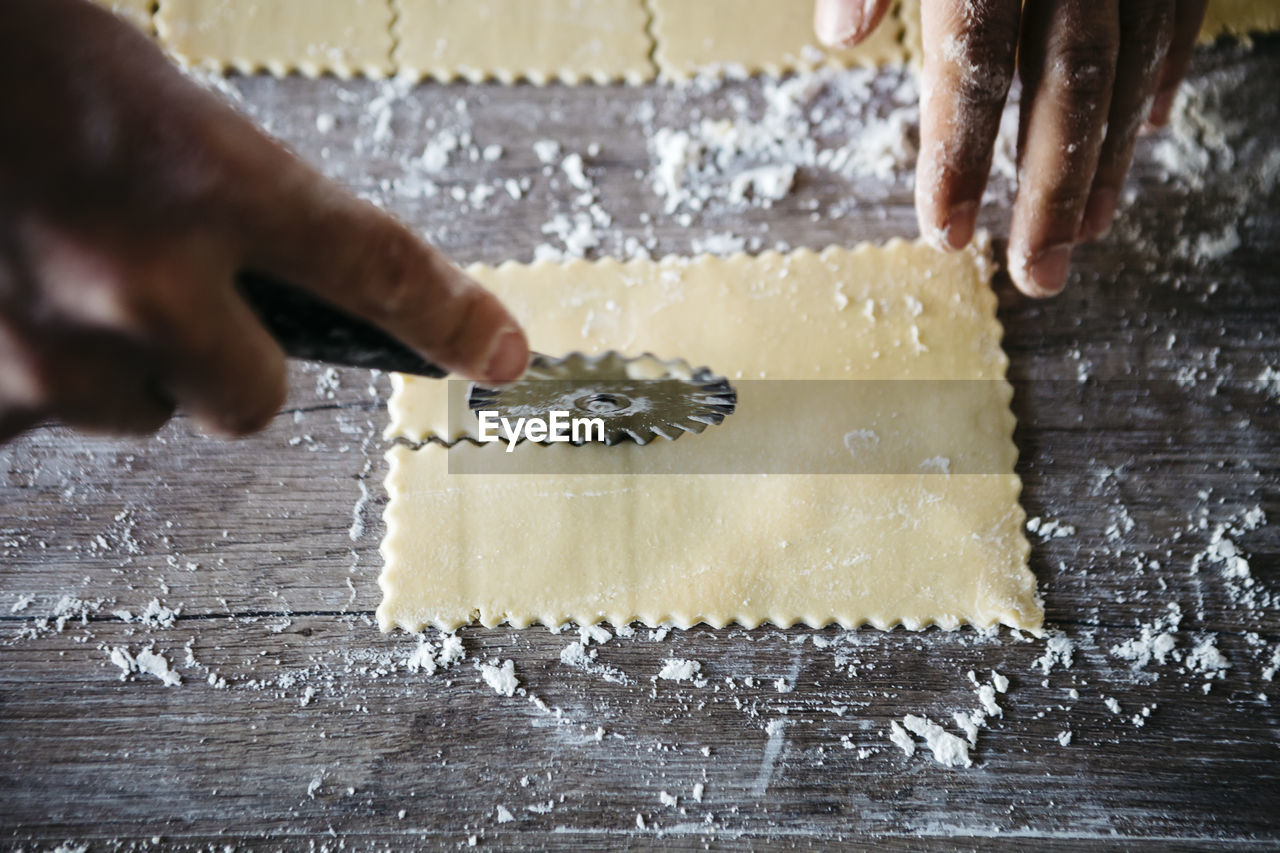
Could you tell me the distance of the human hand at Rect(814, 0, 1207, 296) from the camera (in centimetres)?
80

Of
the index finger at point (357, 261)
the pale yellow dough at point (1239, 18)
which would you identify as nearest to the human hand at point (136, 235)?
the index finger at point (357, 261)

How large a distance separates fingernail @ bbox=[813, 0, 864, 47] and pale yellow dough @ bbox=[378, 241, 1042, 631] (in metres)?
0.30

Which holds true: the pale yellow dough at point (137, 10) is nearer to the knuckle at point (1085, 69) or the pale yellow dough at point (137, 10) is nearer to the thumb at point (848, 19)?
the thumb at point (848, 19)

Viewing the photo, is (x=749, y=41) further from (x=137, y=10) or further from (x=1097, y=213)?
(x=137, y=10)

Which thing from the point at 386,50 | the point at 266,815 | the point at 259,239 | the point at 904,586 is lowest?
the point at 266,815

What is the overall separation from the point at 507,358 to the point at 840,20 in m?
0.68

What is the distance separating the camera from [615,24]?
44.8 inches

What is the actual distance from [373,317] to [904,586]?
70 cm

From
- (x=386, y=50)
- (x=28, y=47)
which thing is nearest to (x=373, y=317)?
(x=28, y=47)

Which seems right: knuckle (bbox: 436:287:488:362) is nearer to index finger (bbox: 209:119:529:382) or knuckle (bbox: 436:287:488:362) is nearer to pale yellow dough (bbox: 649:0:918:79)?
index finger (bbox: 209:119:529:382)

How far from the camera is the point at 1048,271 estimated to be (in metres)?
0.90

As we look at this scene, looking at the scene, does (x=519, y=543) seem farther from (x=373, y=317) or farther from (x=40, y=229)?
(x=40, y=229)

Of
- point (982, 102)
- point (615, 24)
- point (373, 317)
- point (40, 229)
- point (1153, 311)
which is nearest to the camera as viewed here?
point (40, 229)

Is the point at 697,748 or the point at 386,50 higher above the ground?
the point at 386,50
